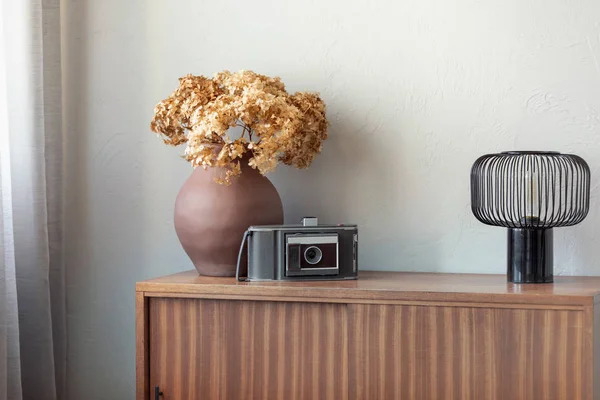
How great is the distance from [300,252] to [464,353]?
450 millimetres

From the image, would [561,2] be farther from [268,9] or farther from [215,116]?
[215,116]

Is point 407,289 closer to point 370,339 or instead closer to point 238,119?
point 370,339

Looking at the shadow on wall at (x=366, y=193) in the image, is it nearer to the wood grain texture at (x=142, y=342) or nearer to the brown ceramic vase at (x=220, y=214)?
the brown ceramic vase at (x=220, y=214)

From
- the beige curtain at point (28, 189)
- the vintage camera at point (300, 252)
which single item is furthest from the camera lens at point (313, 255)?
the beige curtain at point (28, 189)

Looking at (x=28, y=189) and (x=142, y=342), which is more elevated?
(x=28, y=189)

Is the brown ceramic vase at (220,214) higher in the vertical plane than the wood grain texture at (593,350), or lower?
higher

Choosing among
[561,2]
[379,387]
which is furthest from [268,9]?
[379,387]

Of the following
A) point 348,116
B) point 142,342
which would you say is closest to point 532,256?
point 348,116

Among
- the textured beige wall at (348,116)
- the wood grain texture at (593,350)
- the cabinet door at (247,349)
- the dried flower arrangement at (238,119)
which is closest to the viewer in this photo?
the wood grain texture at (593,350)

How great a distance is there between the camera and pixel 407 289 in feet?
5.58

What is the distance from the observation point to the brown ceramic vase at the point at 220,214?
6.33ft

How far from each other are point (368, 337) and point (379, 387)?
113mm

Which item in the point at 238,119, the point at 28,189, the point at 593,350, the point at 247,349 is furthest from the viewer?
the point at 28,189

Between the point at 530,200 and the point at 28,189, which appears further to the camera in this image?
the point at 28,189
